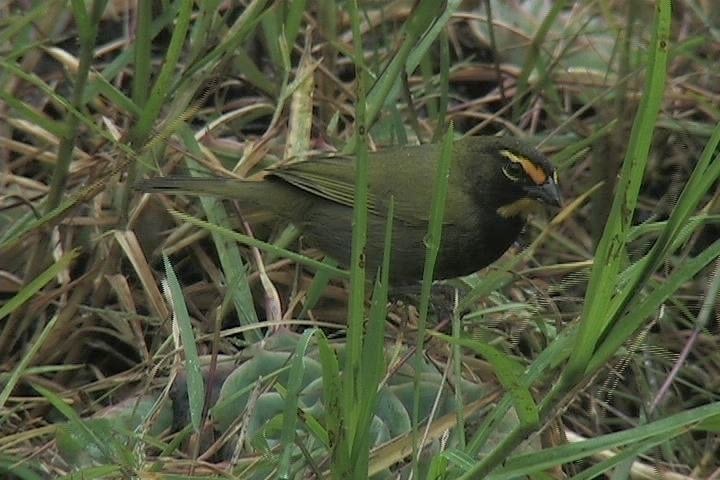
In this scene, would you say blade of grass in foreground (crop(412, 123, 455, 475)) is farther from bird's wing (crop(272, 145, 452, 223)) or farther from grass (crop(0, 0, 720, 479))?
bird's wing (crop(272, 145, 452, 223))

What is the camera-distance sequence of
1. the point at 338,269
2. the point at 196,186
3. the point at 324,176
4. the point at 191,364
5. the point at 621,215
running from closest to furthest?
the point at 621,215
the point at 191,364
the point at 338,269
the point at 196,186
the point at 324,176

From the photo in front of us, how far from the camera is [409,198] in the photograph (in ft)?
11.6

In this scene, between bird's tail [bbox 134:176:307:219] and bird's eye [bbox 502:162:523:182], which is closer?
bird's tail [bbox 134:176:307:219]

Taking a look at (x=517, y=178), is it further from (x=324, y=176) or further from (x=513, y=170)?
(x=324, y=176)

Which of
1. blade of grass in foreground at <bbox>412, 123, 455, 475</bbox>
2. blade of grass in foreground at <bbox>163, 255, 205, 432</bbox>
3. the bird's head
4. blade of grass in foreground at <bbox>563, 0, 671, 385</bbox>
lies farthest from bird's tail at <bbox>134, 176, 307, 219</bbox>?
blade of grass in foreground at <bbox>563, 0, 671, 385</bbox>


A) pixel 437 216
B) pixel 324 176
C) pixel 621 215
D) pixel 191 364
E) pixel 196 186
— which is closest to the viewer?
pixel 621 215

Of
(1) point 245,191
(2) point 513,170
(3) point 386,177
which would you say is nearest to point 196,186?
(1) point 245,191

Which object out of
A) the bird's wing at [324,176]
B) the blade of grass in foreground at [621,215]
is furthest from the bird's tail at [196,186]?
the blade of grass in foreground at [621,215]

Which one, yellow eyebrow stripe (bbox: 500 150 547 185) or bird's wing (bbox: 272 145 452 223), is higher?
yellow eyebrow stripe (bbox: 500 150 547 185)

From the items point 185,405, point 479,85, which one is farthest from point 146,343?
point 479,85

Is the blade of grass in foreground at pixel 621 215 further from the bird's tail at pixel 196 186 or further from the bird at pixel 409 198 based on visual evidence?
the bird's tail at pixel 196 186

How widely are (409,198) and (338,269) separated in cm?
86

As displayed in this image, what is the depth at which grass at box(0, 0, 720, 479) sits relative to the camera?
80.6 inches

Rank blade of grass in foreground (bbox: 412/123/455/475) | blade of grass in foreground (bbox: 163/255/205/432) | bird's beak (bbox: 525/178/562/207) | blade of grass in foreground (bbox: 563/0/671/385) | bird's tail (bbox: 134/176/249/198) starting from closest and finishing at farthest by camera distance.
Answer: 1. blade of grass in foreground (bbox: 563/0/671/385)
2. blade of grass in foreground (bbox: 412/123/455/475)
3. blade of grass in foreground (bbox: 163/255/205/432)
4. bird's tail (bbox: 134/176/249/198)
5. bird's beak (bbox: 525/178/562/207)
